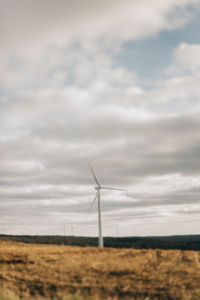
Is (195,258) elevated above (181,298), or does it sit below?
above

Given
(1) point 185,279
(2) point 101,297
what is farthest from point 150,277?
(2) point 101,297

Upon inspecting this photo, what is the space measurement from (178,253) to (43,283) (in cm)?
653

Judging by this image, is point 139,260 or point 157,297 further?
point 139,260

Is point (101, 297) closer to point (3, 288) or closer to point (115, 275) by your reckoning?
point (115, 275)

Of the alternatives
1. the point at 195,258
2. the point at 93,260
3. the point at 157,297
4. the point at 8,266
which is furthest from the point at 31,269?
the point at 195,258

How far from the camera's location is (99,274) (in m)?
16.0

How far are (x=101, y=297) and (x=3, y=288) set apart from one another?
389 cm

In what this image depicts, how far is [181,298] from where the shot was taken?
14.3 metres

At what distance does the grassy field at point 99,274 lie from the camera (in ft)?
48.2

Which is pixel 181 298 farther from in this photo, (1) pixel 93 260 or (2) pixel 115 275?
(1) pixel 93 260

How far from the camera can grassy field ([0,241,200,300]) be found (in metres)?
14.7

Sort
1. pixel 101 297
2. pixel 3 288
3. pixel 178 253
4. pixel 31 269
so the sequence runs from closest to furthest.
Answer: pixel 101 297
pixel 3 288
pixel 31 269
pixel 178 253

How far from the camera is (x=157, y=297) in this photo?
47.8 feet

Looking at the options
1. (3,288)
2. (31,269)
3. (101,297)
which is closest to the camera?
(101,297)
